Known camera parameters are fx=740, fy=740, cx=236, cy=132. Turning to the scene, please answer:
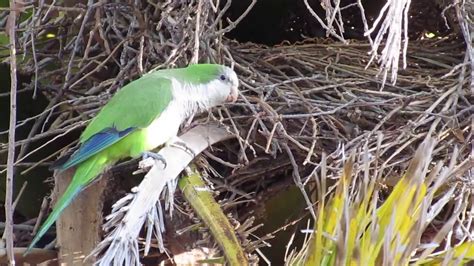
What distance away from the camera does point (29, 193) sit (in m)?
1.95

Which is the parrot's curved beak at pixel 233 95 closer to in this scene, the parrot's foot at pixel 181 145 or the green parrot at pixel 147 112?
the green parrot at pixel 147 112

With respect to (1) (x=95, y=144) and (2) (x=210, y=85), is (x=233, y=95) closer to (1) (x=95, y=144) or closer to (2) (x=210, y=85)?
(2) (x=210, y=85)

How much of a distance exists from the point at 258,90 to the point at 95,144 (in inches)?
15.3

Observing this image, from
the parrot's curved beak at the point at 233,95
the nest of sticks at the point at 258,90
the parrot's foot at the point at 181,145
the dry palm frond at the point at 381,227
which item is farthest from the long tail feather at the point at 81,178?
the dry palm frond at the point at 381,227

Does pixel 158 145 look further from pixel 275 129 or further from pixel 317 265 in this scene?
pixel 317 265

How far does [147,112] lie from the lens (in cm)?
166

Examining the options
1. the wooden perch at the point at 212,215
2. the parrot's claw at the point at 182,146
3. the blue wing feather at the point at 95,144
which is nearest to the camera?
the wooden perch at the point at 212,215

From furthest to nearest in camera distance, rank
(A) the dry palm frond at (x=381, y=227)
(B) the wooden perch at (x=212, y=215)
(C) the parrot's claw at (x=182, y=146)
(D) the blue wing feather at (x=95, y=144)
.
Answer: (D) the blue wing feather at (x=95, y=144)
(C) the parrot's claw at (x=182, y=146)
(B) the wooden perch at (x=212, y=215)
(A) the dry palm frond at (x=381, y=227)

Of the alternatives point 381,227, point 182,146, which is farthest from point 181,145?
point 381,227

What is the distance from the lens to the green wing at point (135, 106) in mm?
1591

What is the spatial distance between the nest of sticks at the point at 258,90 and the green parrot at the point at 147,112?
52 mm

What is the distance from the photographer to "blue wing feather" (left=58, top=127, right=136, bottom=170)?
1.53m

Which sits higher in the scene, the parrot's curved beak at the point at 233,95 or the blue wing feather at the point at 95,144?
the parrot's curved beak at the point at 233,95

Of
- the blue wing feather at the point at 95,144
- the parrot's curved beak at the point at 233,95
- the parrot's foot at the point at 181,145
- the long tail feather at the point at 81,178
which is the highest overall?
the parrot's curved beak at the point at 233,95
